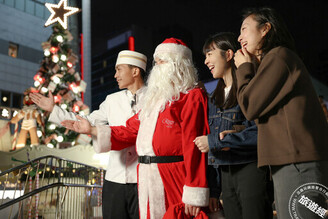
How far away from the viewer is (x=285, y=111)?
1610mm

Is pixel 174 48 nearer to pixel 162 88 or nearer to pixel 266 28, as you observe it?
pixel 162 88

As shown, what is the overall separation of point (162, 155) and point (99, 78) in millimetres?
83953

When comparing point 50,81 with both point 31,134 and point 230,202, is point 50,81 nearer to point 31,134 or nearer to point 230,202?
point 31,134

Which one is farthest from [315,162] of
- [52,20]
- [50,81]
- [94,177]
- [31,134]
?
[50,81]

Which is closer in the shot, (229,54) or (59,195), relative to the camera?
(229,54)

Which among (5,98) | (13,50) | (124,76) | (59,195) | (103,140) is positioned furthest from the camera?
(13,50)

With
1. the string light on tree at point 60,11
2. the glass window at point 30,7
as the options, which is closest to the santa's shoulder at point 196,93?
the string light on tree at point 60,11

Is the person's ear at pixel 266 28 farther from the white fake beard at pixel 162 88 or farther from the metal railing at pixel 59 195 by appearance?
the metal railing at pixel 59 195

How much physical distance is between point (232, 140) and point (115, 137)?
1199 mm

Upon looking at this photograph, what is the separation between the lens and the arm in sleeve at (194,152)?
223 centimetres

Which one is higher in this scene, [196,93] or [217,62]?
[217,62]

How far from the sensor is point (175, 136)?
250cm

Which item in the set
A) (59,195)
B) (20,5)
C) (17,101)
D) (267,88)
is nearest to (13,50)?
(20,5)

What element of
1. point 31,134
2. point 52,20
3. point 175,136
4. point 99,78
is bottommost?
point 175,136
